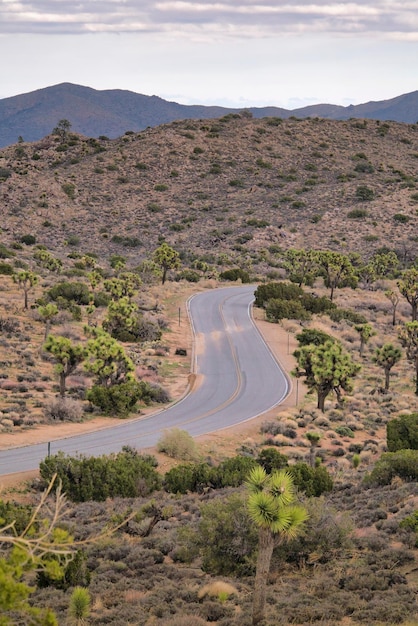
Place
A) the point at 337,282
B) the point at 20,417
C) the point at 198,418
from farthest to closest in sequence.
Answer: the point at 337,282
the point at 198,418
the point at 20,417

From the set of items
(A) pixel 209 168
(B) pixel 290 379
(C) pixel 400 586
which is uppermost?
(A) pixel 209 168

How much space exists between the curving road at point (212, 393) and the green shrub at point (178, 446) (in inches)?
48.0

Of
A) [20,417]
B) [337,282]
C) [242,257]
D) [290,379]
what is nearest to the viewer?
[20,417]

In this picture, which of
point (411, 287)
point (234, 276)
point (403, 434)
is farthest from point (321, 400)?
point (234, 276)

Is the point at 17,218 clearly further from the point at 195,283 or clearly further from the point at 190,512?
the point at 190,512

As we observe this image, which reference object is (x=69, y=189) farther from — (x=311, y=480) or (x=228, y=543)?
(x=228, y=543)

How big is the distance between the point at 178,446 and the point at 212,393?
11.6 metres

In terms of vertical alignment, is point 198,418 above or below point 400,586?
below

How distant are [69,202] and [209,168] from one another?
80.9 feet

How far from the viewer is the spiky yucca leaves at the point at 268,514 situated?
14172mm

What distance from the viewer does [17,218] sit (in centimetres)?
10531

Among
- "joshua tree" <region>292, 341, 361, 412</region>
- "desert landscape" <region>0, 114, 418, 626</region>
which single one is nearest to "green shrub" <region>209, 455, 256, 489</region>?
"desert landscape" <region>0, 114, 418, 626</region>

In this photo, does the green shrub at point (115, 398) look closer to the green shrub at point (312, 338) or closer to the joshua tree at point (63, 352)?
the joshua tree at point (63, 352)

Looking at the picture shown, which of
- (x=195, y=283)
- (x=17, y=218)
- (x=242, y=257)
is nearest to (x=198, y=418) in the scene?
(x=195, y=283)
